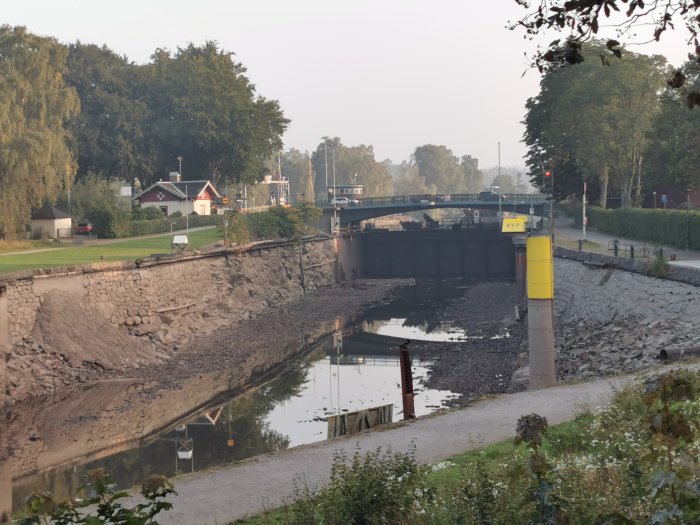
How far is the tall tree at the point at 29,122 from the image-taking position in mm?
57656

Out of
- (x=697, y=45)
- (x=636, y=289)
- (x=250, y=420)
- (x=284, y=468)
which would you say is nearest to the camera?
(x=697, y=45)

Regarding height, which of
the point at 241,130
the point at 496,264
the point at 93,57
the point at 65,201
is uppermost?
the point at 93,57

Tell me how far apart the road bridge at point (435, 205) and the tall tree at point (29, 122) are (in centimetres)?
3838

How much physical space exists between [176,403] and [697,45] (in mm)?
30693

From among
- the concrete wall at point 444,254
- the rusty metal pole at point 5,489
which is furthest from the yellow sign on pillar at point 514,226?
the rusty metal pole at point 5,489

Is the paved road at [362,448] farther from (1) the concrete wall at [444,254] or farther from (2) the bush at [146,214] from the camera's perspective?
(1) the concrete wall at [444,254]

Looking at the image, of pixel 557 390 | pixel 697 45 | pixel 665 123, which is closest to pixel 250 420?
pixel 557 390

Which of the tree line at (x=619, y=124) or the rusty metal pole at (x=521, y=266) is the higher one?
the tree line at (x=619, y=124)

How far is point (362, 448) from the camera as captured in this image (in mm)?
16953

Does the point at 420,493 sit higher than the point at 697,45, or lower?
lower

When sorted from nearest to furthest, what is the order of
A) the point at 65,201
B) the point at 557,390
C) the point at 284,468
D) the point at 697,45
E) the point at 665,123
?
the point at 697,45
the point at 284,468
the point at 557,390
the point at 665,123
the point at 65,201

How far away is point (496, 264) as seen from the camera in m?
96.8

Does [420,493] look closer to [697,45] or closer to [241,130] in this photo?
[697,45]

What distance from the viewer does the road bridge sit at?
101m
